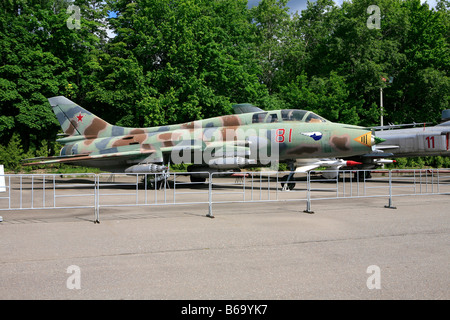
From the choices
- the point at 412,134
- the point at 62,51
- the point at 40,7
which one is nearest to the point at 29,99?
the point at 62,51

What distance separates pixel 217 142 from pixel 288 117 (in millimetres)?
3159

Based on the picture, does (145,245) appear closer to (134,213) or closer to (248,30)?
(134,213)

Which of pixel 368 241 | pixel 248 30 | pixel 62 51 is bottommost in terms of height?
pixel 368 241

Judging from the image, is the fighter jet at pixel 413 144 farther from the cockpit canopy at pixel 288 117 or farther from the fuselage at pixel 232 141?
the fuselage at pixel 232 141

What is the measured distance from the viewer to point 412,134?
22359 mm

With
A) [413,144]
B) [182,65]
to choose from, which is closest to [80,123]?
[182,65]

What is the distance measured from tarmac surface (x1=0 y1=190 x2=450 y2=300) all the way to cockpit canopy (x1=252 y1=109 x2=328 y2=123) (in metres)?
7.01

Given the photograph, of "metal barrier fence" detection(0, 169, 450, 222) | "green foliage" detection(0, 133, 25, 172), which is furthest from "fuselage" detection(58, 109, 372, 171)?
"green foliage" detection(0, 133, 25, 172)

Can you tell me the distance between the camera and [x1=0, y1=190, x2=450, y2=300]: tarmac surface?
405cm

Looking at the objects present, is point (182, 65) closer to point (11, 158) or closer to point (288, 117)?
point (11, 158)

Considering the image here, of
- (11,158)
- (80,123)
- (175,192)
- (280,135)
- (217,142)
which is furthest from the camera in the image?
(11,158)

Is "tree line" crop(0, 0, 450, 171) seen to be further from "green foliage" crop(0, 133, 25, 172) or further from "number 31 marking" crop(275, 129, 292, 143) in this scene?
"number 31 marking" crop(275, 129, 292, 143)

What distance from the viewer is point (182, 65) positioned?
108 feet

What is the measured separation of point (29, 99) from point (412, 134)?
2795cm
